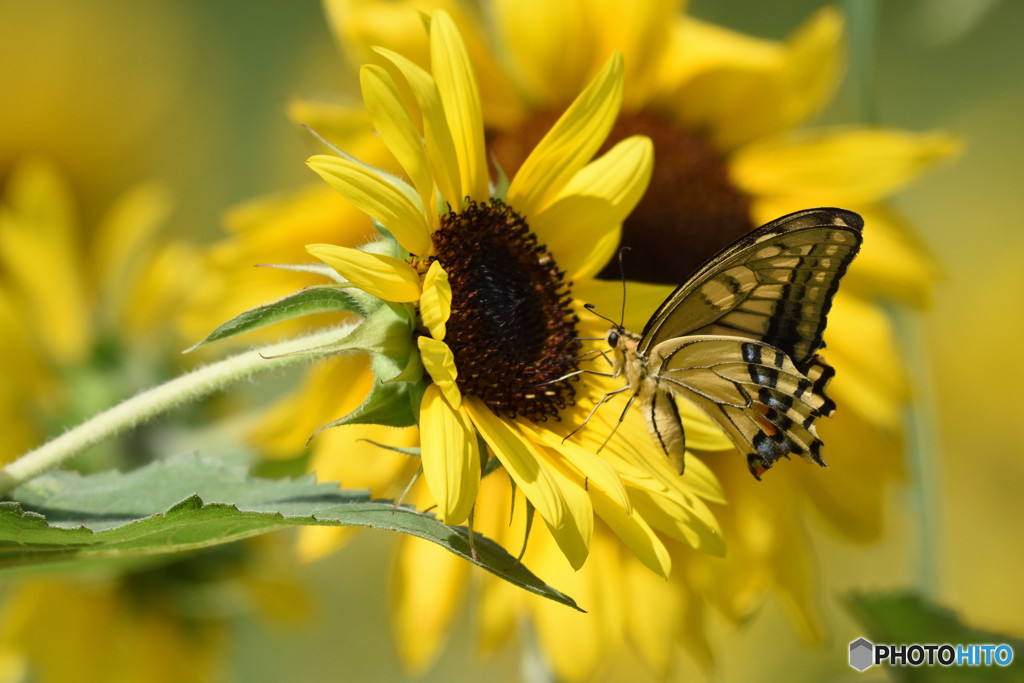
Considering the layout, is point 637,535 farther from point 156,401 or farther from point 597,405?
point 156,401

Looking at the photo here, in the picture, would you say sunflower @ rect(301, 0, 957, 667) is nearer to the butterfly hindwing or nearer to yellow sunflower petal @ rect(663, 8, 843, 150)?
yellow sunflower petal @ rect(663, 8, 843, 150)

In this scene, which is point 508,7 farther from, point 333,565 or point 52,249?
point 333,565

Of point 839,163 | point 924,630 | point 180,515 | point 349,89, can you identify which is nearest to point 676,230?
point 839,163

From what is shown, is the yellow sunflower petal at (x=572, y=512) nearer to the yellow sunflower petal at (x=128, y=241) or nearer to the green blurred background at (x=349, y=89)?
the yellow sunflower petal at (x=128, y=241)

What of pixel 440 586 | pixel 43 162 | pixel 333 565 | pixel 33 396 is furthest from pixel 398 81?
pixel 43 162

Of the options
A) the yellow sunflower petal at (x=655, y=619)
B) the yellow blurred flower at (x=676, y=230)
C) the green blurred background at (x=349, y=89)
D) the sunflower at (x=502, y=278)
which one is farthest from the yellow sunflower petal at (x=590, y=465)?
the green blurred background at (x=349, y=89)

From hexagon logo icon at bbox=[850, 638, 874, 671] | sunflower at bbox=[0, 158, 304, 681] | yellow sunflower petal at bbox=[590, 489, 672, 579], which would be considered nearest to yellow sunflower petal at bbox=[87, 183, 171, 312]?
sunflower at bbox=[0, 158, 304, 681]
